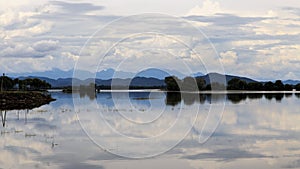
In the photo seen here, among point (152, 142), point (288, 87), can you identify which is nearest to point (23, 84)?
point (288, 87)

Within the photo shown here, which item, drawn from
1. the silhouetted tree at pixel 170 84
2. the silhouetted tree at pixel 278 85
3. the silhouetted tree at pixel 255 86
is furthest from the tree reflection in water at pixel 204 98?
the silhouetted tree at pixel 278 85


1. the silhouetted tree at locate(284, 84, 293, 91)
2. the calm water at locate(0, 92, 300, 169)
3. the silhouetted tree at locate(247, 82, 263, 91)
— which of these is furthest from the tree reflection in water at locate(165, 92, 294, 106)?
the silhouetted tree at locate(284, 84, 293, 91)

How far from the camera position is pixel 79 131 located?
73.4 ft

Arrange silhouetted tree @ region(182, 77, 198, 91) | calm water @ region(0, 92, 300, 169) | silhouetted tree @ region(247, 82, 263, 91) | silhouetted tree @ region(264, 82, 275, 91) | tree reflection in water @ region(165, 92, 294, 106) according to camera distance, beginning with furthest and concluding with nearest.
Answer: silhouetted tree @ region(264, 82, 275, 91) → silhouetted tree @ region(247, 82, 263, 91) → silhouetted tree @ region(182, 77, 198, 91) → tree reflection in water @ region(165, 92, 294, 106) → calm water @ region(0, 92, 300, 169)

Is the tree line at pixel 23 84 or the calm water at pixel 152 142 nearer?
the calm water at pixel 152 142

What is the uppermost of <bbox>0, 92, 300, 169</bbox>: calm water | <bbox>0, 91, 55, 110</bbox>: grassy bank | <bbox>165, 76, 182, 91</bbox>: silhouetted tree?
<bbox>165, 76, 182, 91</bbox>: silhouetted tree

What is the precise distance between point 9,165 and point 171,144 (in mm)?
6458

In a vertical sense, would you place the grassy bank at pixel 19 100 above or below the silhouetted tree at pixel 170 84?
below

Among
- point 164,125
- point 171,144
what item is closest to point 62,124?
point 164,125

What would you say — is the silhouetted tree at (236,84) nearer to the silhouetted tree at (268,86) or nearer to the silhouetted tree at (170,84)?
the silhouetted tree at (268,86)

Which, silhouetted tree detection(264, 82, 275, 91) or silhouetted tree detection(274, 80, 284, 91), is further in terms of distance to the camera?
silhouetted tree detection(274, 80, 284, 91)

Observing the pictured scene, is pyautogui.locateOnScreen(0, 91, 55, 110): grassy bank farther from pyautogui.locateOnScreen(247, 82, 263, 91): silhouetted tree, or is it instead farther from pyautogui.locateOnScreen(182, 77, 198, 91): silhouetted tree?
pyautogui.locateOnScreen(247, 82, 263, 91): silhouetted tree

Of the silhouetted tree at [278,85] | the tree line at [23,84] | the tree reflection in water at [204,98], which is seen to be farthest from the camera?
the silhouetted tree at [278,85]

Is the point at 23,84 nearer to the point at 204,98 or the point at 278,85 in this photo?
the point at 204,98
